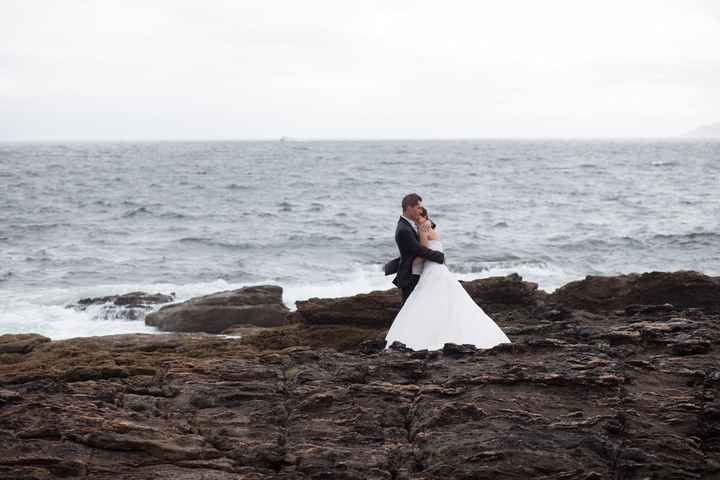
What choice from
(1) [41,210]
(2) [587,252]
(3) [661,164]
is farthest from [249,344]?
(3) [661,164]

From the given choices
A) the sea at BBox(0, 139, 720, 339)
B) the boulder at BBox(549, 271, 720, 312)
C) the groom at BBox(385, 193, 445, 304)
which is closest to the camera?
the groom at BBox(385, 193, 445, 304)

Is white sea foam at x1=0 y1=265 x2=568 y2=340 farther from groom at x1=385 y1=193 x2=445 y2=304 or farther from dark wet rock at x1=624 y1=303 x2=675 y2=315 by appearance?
dark wet rock at x1=624 y1=303 x2=675 y2=315

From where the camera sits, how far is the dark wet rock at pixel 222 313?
16.8 metres

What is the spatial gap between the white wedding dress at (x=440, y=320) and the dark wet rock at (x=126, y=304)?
460 inches

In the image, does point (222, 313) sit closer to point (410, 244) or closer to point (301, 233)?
point (410, 244)

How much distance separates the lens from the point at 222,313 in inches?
659

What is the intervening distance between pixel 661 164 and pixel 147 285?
8525 centimetres

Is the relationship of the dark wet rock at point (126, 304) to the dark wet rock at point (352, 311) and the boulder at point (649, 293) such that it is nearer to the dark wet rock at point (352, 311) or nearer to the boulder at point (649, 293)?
the dark wet rock at point (352, 311)

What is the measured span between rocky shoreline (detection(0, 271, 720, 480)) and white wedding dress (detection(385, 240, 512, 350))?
2.05 ft

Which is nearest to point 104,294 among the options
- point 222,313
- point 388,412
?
point 222,313

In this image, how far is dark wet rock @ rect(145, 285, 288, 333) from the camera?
1675 centimetres

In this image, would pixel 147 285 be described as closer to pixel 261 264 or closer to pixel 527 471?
pixel 261 264

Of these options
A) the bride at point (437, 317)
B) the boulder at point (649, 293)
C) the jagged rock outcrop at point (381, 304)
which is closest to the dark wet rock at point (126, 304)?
the jagged rock outcrop at point (381, 304)

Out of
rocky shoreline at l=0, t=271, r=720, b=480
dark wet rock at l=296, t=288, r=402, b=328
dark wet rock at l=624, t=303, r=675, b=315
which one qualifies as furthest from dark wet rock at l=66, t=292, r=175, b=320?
dark wet rock at l=624, t=303, r=675, b=315
